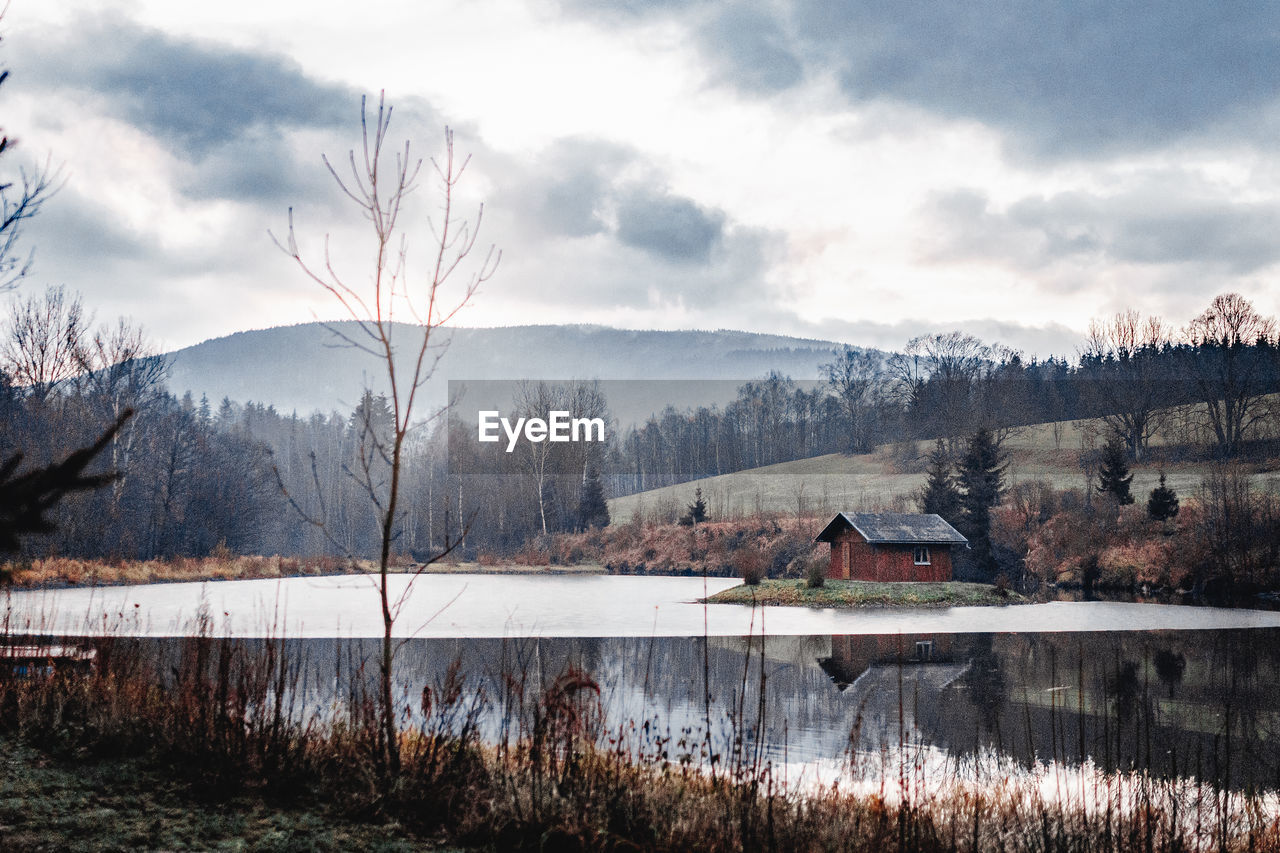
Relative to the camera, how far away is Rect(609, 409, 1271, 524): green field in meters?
73.8

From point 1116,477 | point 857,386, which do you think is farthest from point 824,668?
point 857,386

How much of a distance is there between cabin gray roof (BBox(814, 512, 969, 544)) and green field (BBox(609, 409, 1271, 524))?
18.7 meters

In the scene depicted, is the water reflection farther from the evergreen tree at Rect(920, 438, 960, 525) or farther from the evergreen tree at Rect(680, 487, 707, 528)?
the evergreen tree at Rect(680, 487, 707, 528)

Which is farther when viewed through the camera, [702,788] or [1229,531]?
[1229,531]

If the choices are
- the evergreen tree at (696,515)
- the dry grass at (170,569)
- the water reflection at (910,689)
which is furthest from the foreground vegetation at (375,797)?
the evergreen tree at (696,515)

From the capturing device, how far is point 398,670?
18766 millimetres

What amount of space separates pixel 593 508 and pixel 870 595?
118 feet

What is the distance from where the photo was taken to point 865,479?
89312 mm

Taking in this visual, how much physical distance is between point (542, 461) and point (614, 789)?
6956cm

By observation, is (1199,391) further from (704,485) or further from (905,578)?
(905,578)

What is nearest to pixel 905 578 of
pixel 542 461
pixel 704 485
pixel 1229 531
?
pixel 1229 531

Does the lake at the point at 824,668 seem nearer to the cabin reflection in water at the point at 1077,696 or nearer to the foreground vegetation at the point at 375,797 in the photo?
the cabin reflection in water at the point at 1077,696

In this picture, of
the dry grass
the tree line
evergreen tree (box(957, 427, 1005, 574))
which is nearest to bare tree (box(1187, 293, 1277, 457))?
the tree line

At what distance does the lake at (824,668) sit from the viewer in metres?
11.5
